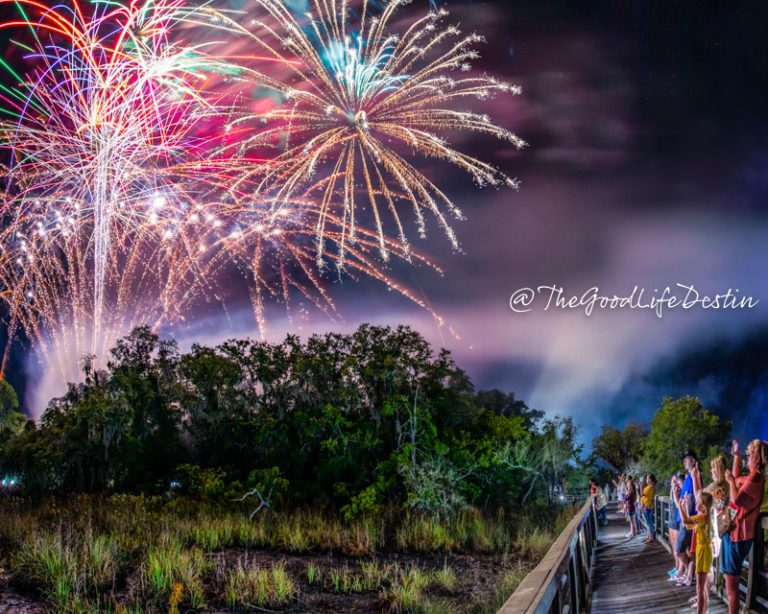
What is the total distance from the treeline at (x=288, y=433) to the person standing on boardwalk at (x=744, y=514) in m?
14.5

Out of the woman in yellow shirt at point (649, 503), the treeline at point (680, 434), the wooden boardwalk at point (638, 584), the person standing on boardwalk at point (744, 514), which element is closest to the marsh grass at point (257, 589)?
the wooden boardwalk at point (638, 584)

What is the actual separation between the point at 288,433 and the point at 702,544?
18127 millimetres

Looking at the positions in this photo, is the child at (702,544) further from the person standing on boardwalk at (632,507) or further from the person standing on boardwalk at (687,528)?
the person standing on boardwalk at (632,507)

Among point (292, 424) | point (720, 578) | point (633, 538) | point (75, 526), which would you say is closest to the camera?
point (720, 578)

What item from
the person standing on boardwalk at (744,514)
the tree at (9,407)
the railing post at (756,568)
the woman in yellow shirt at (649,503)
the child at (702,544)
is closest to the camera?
the person standing on boardwalk at (744,514)

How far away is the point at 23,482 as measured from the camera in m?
22.2

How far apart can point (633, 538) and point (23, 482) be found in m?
18.8

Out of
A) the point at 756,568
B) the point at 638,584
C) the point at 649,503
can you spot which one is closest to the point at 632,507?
the point at 649,503

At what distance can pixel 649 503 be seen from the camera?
575 inches

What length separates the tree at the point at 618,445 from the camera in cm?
9953

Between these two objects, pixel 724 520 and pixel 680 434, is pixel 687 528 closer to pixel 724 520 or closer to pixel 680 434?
pixel 724 520

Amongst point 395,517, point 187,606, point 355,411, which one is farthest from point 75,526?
point 355,411

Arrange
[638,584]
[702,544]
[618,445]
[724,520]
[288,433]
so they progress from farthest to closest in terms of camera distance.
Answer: [618,445]
[288,433]
[638,584]
[702,544]
[724,520]

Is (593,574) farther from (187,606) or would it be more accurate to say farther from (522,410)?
(522,410)
